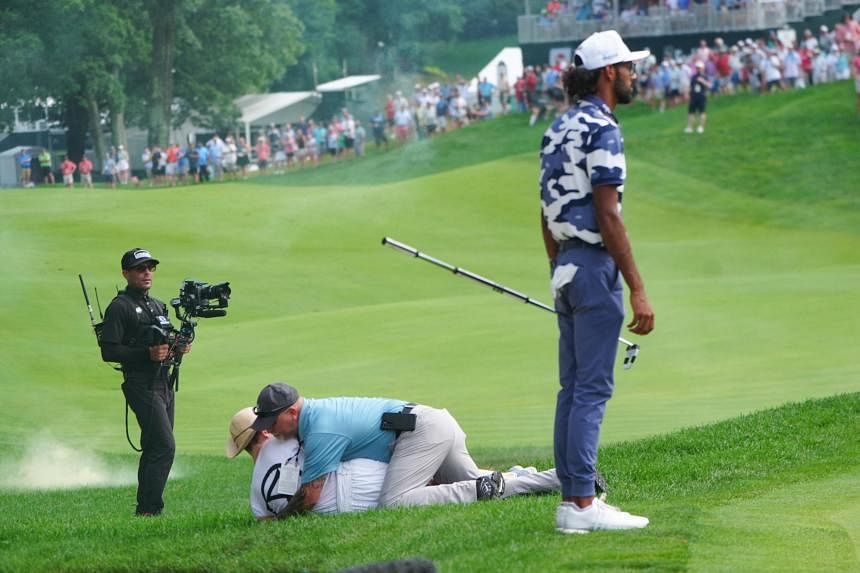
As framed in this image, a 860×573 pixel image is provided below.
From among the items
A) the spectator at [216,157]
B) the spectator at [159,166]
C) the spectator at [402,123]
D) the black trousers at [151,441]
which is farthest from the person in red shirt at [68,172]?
the black trousers at [151,441]

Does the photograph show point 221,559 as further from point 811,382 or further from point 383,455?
point 811,382

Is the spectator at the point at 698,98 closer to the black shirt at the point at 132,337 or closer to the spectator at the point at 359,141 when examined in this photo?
the spectator at the point at 359,141

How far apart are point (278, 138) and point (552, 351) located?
1362 inches

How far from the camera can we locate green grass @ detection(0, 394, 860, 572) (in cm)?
636

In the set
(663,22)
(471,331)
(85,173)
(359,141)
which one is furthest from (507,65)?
(471,331)

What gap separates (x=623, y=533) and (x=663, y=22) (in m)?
52.5

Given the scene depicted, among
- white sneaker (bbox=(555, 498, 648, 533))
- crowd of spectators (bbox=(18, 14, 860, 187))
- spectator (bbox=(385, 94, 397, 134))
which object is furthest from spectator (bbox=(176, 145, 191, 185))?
white sneaker (bbox=(555, 498, 648, 533))

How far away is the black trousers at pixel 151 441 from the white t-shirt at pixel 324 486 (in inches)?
88.9

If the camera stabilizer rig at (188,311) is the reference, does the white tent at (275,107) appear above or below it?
below

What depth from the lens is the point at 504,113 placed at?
54344mm

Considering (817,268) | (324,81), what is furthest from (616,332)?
(324,81)

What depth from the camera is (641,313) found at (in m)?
6.49

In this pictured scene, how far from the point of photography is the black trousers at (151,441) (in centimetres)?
1038

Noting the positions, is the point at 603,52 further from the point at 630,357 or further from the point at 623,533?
the point at 623,533
